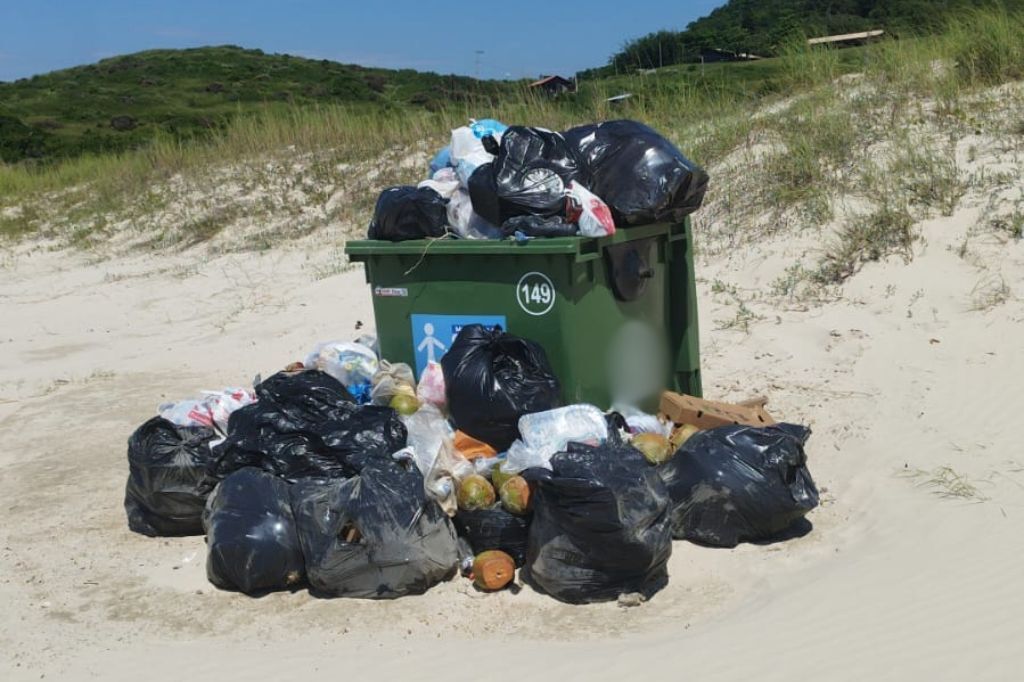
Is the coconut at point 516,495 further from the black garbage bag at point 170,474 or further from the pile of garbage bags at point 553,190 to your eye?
the black garbage bag at point 170,474

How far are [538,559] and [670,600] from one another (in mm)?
506

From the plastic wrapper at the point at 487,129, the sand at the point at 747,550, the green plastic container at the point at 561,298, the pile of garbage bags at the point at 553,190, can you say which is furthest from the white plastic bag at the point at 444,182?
the sand at the point at 747,550

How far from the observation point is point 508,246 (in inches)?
174

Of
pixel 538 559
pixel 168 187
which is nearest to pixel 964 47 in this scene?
pixel 538 559

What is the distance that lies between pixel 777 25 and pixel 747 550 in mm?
16723

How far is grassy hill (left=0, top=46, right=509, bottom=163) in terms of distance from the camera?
30984 mm

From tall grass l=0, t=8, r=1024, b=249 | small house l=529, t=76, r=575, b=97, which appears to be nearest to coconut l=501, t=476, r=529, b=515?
tall grass l=0, t=8, r=1024, b=249

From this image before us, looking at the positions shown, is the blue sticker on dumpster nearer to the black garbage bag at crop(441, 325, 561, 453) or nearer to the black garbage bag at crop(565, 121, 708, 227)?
the black garbage bag at crop(441, 325, 561, 453)

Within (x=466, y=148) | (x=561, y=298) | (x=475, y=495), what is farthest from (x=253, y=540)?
(x=466, y=148)

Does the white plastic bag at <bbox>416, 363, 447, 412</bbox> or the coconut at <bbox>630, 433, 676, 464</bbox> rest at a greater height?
the white plastic bag at <bbox>416, 363, 447, 412</bbox>

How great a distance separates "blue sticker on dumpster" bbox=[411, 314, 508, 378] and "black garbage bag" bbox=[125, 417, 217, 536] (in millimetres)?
1039

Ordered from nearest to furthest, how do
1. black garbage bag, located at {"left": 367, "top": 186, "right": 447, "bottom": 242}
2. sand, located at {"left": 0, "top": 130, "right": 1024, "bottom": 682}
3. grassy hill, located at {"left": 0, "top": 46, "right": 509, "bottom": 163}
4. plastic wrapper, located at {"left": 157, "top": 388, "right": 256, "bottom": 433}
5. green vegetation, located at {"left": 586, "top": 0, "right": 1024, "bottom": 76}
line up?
sand, located at {"left": 0, "top": 130, "right": 1024, "bottom": 682} < plastic wrapper, located at {"left": 157, "top": 388, "right": 256, "bottom": 433} < black garbage bag, located at {"left": 367, "top": 186, "right": 447, "bottom": 242} < green vegetation, located at {"left": 586, "top": 0, "right": 1024, "bottom": 76} < grassy hill, located at {"left": 0, "top": 46, "right": 509, "bottom": 163}

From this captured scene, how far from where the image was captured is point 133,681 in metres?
3.34

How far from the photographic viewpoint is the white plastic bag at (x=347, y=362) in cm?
501
